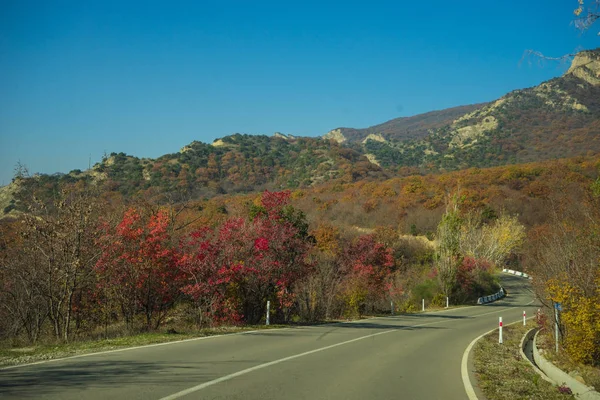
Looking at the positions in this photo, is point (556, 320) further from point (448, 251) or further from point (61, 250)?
point (448, 251)

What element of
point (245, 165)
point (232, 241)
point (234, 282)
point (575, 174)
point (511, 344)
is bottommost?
point (511, 344)

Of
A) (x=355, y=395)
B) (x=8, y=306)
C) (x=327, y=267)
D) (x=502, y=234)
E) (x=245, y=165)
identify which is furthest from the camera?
(x=245, y=165)

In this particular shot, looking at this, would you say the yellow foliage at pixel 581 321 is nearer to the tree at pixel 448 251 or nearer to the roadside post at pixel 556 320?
the roadside post at pixel 556 320

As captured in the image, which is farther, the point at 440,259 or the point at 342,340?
the point at 440,259

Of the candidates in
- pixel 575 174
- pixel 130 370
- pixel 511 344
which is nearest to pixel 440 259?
pixel 511 344

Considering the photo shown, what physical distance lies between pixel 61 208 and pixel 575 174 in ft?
227

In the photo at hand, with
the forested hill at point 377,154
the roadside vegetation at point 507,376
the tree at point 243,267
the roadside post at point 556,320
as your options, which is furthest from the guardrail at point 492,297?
the forested hill at point 377,154

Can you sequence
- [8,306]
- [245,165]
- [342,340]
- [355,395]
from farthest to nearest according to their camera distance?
[245,165]
[8,306]
[342,340]
[355,395]

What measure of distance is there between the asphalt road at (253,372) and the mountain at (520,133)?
10303 centimetres

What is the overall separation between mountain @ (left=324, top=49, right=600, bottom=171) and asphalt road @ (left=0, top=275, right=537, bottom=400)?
338ft

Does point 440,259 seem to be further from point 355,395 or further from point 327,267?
point 355,395

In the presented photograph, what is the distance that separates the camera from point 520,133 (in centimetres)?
13275

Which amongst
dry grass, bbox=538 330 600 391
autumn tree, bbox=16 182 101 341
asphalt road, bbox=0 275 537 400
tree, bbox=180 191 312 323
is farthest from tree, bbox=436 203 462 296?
autumn tree, bbox=16 182 101 341

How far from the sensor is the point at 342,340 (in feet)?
44.3
